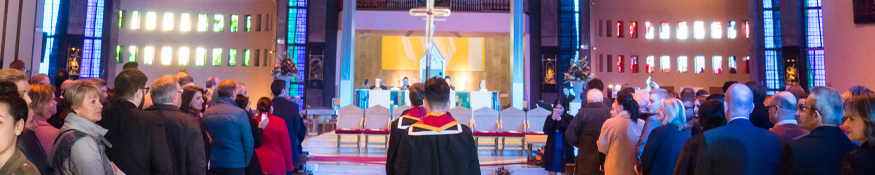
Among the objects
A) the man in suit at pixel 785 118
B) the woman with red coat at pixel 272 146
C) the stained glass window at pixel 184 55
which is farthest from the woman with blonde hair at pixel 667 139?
the stained glass window at pixel 184 55

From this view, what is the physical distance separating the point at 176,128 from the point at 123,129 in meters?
0.23

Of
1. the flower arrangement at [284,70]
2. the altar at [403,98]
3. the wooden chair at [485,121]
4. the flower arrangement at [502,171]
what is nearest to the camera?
the flower arrangement at [502,171]

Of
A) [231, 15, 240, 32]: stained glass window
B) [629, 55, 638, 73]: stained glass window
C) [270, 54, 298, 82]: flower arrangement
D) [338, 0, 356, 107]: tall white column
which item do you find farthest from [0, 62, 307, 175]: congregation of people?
[629, 55, 638, 73]: stained glass window

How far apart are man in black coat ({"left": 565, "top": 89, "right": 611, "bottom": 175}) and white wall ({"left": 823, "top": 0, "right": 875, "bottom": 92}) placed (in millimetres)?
7322

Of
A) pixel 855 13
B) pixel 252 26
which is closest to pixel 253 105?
pixel 252 26

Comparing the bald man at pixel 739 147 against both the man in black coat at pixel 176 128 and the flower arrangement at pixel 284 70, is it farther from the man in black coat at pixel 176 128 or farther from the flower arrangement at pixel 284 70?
the flower arrangement at pixel 284 70

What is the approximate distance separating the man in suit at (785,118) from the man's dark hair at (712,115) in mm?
314

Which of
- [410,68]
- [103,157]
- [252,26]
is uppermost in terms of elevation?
[252,26]

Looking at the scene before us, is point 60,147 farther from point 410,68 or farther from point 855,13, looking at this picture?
point 410,68

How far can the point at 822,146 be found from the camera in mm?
2256

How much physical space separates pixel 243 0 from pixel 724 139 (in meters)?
18.5

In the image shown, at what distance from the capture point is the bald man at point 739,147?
2.55m

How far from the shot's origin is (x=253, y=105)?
1845 cm

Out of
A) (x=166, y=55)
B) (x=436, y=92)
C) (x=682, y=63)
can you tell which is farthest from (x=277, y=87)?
(x=682, y=63)
